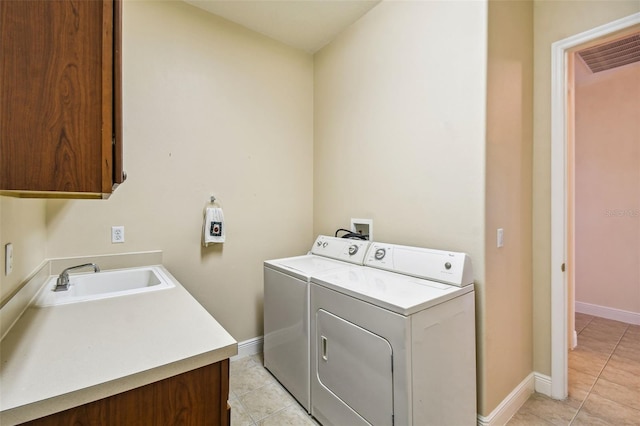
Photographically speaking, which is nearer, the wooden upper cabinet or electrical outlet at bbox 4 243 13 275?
the wooden upper cabinet

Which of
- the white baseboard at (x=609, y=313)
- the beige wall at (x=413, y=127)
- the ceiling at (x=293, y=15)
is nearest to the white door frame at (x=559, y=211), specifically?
the beige wall at (x=413, y=127)

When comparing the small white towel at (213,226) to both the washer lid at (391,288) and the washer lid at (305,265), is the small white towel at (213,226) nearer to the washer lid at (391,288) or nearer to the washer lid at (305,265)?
the washer lid at (305,265)

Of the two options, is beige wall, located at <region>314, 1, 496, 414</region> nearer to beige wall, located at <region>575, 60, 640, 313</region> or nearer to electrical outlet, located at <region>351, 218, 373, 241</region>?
electrical outlet, located at <region>351, 218, 373, 241</region>

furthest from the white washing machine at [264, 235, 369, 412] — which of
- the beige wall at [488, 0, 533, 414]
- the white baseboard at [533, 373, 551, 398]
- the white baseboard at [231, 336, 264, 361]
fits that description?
the white baseboard at [533, 373, 551, 398]

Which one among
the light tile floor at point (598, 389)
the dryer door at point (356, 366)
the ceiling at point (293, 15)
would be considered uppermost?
the ceiling at point (293, 15)

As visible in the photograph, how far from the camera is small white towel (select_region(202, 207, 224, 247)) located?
89.3 inches

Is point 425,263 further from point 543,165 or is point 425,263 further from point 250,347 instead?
point 250,347

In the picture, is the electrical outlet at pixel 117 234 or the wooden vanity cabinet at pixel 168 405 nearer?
the wooden vanity cabinet at pixel 168 405

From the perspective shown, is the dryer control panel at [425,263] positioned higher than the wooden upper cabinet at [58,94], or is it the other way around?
the wooden upper cabinet at [58,94]

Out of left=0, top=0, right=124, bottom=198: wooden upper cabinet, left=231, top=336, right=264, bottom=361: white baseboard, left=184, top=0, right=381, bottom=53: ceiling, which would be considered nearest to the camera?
left=0, top=0, right=124, bottom=198: wooden upper cabinet

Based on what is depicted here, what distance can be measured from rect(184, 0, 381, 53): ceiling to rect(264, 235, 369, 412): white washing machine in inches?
71.9

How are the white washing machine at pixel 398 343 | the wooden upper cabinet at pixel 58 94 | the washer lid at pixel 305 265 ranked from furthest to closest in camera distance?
the washer lid at pixel 305 265 → the white washing machine at pixel 398 343 → the wooden upper cabinet at pixel 58 94

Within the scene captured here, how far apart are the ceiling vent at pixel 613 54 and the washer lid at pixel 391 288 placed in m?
2.69

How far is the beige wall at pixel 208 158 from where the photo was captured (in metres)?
2.02
